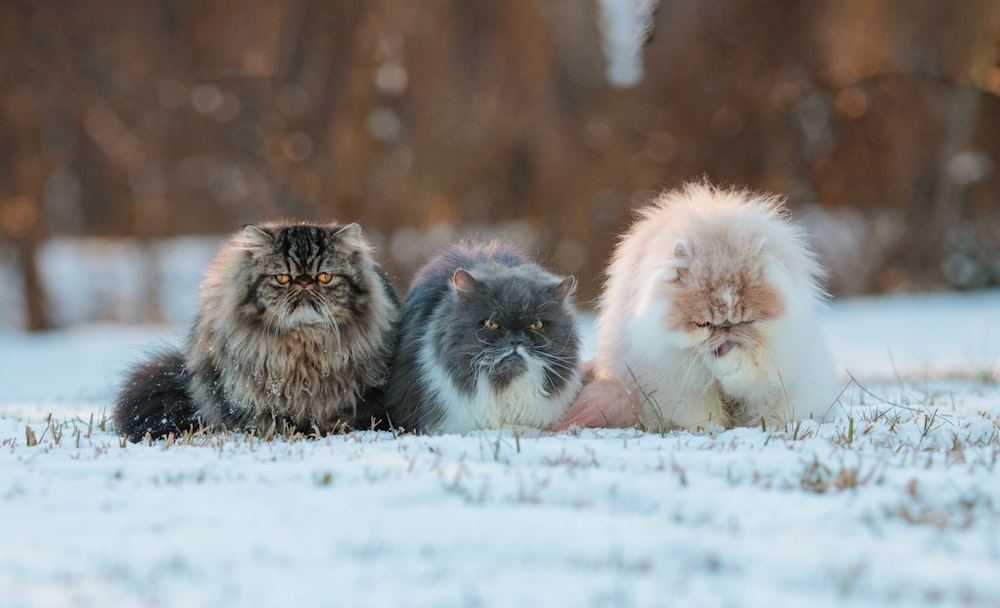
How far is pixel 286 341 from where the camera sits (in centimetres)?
494

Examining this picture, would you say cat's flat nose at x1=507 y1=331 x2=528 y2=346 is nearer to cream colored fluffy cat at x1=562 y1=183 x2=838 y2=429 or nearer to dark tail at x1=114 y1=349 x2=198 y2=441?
cream colored fluffy cat at x1=562 y1=183 x2=838 y2=429

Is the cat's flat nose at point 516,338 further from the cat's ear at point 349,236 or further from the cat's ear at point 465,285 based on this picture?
the cat's ear at point 349,236

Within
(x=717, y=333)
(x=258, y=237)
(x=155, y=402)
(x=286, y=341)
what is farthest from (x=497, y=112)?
(x=717, y=333)

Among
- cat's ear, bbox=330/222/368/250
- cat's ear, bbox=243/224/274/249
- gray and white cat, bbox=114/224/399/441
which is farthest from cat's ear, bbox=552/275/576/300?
cat's ear, bbox=243/224/274/249

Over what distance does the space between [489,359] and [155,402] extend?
77.1 inches

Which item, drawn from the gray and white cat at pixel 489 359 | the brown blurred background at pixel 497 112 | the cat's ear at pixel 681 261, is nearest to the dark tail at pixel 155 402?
the gray and white cat at pixel 489 359

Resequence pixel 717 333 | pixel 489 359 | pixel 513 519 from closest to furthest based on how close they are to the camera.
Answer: pixel 513 519
pixel 717 333
pixel 489 359

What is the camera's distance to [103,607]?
7.84ft

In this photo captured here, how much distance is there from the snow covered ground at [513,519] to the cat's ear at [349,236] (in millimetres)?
1100

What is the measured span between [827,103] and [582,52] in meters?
A: 4.58

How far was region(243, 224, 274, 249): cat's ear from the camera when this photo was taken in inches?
197

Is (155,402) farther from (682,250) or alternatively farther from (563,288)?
(682,250)

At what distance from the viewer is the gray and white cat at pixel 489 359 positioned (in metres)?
4.82

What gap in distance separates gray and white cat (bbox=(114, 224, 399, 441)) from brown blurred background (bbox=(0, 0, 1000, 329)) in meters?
8.24
